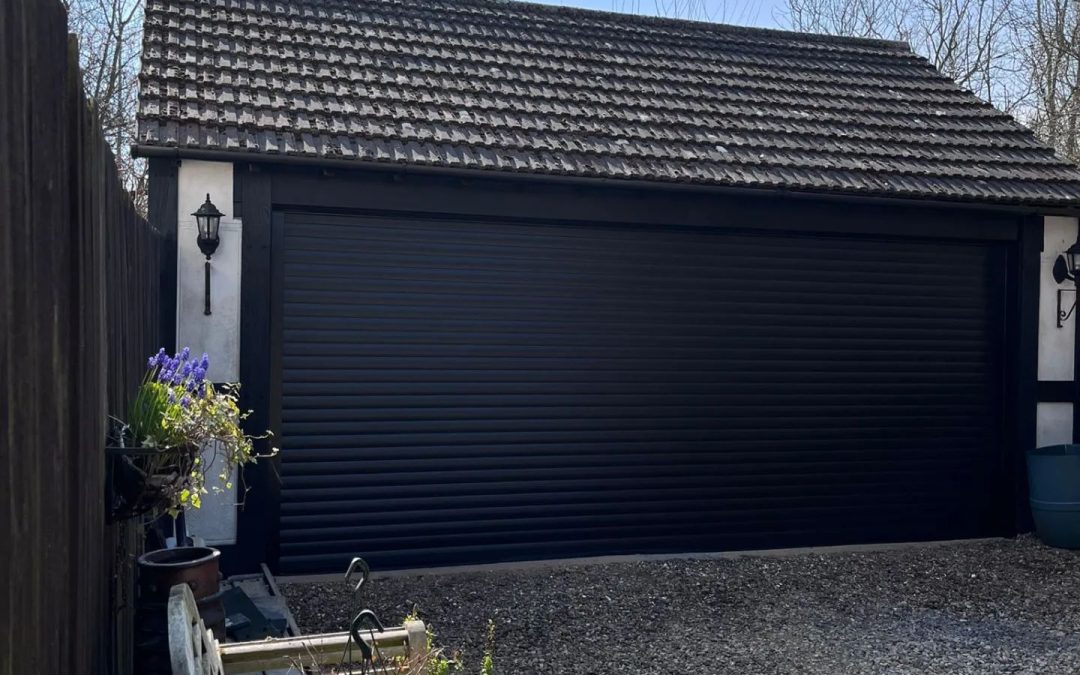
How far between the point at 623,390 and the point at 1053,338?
391cm

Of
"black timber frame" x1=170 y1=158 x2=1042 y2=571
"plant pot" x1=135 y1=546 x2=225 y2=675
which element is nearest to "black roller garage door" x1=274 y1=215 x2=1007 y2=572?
"black timber frame" x1=170 y1=158 x2=1042 y2=571

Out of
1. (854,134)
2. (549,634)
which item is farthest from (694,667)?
(854,134)

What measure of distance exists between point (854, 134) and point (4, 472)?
331 inches

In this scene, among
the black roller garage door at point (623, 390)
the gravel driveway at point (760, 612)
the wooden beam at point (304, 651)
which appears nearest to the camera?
the wooden beam at point (304, 651)

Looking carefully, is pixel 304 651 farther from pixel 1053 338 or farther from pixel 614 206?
pixel 1053 338

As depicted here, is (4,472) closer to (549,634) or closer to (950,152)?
(549,634)

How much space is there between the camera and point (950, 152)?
9.09 m

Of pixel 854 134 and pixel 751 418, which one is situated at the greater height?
pixel 854 134

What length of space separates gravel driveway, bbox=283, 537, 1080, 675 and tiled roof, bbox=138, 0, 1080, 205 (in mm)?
2939

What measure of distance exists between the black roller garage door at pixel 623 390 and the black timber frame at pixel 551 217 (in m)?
0.14

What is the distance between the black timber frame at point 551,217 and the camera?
6918 millimetres

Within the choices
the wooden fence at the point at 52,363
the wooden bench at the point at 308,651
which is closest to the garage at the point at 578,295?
the wooden fence at the point at 52,363

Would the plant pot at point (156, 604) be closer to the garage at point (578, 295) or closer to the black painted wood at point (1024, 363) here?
the garage at point (578, 295)

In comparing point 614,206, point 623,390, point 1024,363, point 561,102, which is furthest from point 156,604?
point 1024,363
